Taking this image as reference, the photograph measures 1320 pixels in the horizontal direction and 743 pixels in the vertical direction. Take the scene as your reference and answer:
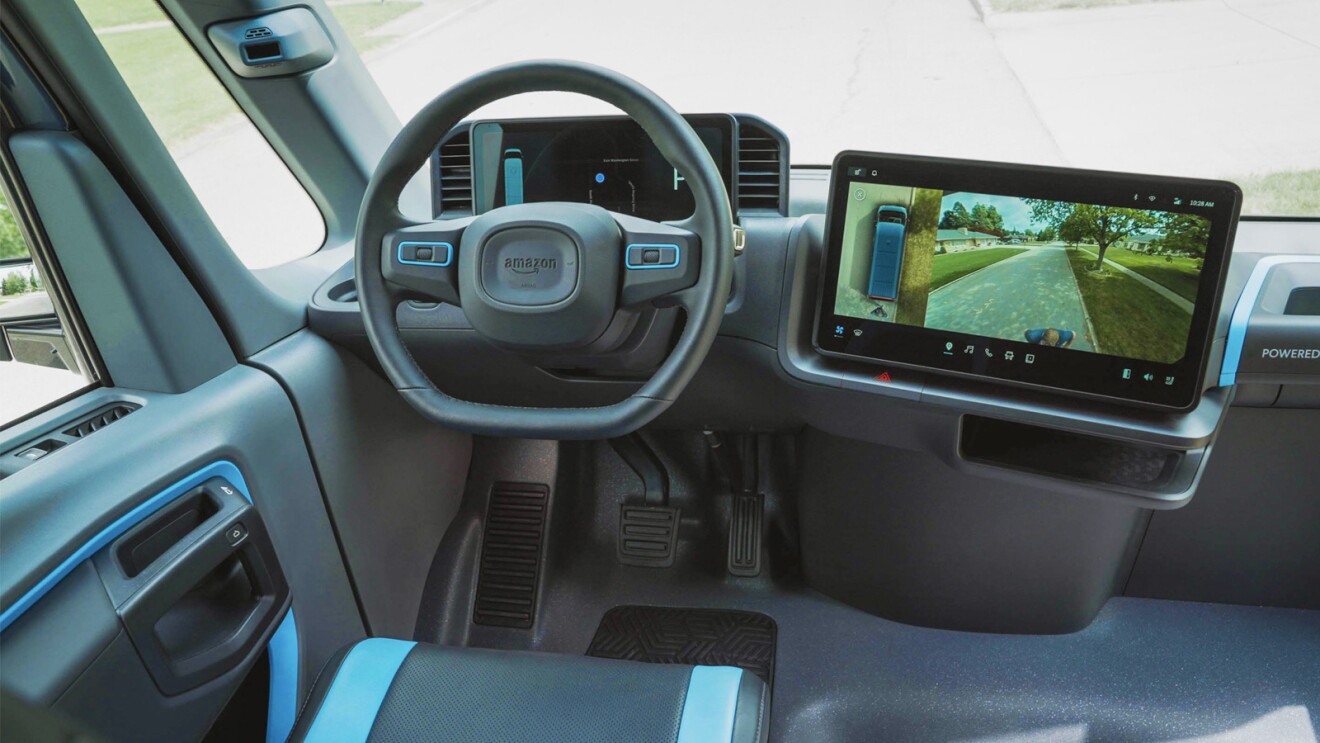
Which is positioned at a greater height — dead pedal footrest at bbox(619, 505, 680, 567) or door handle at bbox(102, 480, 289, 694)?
door handle at bbox(102, 480, 289, 694)

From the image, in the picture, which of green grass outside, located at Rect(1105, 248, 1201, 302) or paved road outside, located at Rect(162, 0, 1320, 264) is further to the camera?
paved road outside, located at Rect(162, 0, 1320, 264)

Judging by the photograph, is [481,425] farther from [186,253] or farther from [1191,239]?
[1191,239]

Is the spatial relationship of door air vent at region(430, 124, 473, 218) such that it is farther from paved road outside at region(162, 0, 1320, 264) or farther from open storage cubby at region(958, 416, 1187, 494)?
open storage cubby at region(958, 416, 1187, 494)

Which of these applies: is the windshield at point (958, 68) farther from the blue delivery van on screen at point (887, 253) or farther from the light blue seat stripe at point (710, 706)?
the light blue seat stripe at point (710, 706)

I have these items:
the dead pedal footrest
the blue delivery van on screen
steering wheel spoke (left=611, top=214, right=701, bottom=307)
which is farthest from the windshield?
the dead pedal footrest

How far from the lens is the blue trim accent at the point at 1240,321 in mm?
1503

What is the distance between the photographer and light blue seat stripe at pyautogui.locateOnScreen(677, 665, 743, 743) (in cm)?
114

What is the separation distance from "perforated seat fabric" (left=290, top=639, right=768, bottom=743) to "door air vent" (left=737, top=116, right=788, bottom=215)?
2.90 feet

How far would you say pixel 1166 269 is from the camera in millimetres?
1340

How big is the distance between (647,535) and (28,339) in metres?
1.36

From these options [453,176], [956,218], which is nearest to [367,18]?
[453,176]

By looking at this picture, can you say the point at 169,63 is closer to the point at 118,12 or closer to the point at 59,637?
the point at 118,12

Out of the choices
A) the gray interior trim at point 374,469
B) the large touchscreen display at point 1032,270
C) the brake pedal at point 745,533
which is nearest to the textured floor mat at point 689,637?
the brake pedal at point 745,533

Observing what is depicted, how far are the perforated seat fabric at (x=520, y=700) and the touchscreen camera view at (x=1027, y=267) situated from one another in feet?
2.19
